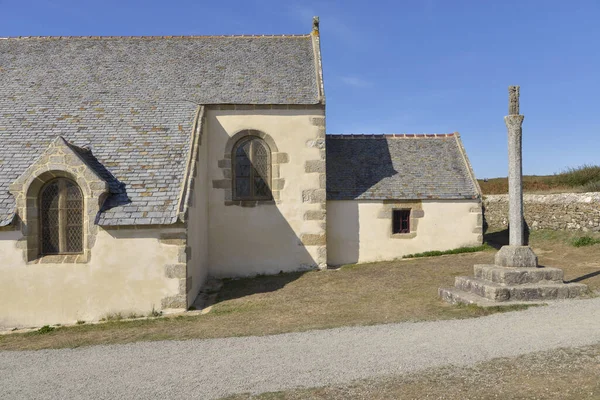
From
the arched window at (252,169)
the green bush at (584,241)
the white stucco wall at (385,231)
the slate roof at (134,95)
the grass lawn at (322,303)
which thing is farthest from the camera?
the white stucco wall at (385,231)

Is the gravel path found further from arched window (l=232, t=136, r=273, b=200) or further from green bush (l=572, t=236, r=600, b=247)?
arched window (l=232, t=136, r=273, b=200)

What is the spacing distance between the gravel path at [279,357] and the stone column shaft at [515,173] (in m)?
2.18

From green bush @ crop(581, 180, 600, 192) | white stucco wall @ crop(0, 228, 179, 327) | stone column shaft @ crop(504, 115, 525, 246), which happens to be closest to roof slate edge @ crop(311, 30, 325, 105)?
stone column shaft @ crop(504, 115, 525, 246)

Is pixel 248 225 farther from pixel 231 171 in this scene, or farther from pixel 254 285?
pixel 254 285

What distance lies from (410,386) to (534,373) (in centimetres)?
146

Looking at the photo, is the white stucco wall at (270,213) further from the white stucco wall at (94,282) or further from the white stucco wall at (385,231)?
the white stucco wall at (94,282)

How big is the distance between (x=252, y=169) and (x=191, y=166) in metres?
3.33

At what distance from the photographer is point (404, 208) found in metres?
15.7

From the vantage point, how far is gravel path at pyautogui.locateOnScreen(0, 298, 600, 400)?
18.3 feet

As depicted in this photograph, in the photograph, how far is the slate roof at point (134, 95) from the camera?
422 inches

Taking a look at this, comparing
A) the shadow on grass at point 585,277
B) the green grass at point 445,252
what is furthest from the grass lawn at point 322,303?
the green grass at point 445,252

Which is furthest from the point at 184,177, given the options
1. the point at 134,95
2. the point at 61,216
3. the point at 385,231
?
the point at 385,231

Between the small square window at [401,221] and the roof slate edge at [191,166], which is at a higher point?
the roof slate edge at [191,166]

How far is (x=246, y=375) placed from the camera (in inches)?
229
